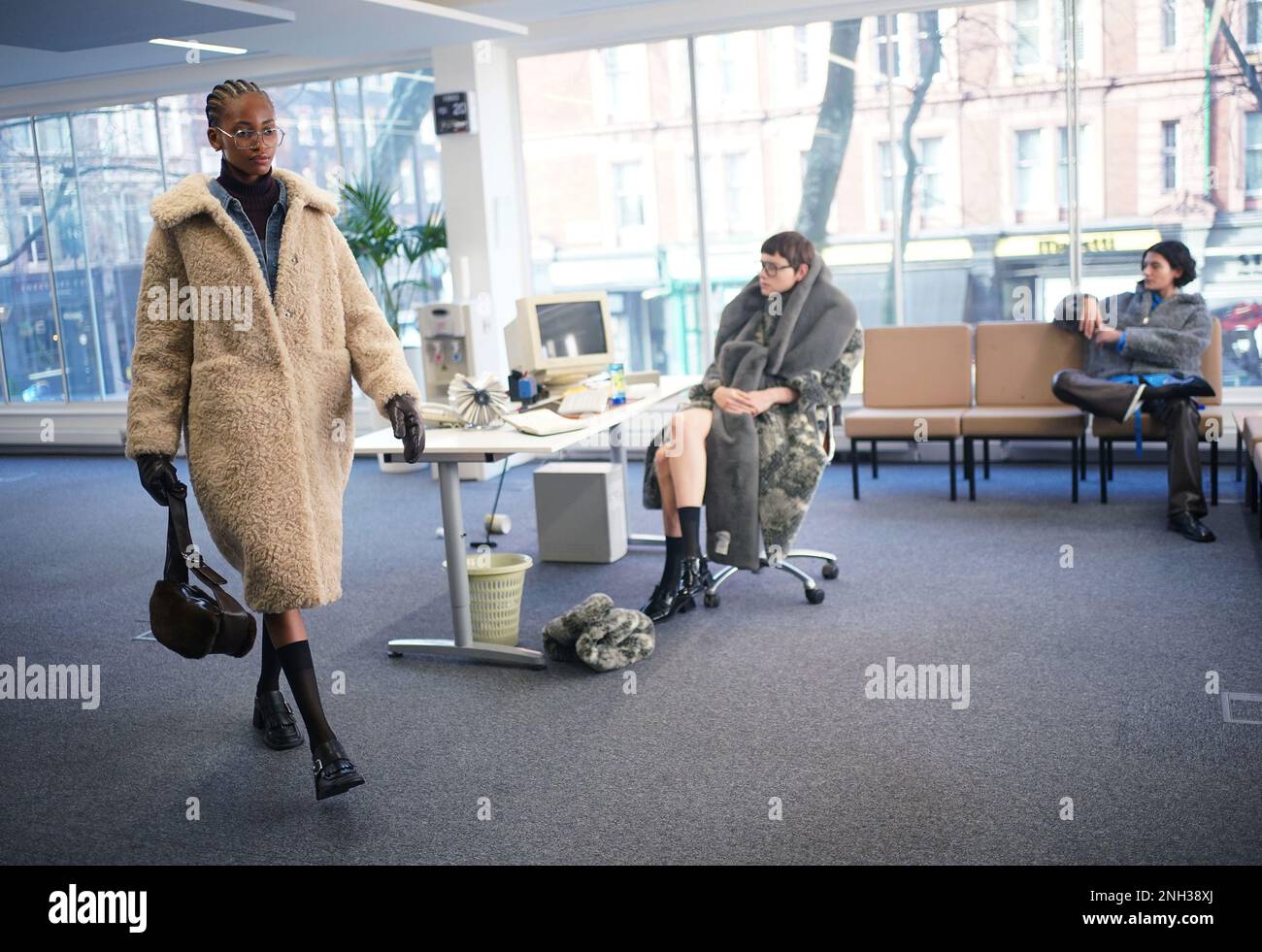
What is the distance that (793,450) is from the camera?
4465mm

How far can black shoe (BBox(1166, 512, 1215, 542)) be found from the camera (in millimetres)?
5090

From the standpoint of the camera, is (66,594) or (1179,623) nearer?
(1179,623)

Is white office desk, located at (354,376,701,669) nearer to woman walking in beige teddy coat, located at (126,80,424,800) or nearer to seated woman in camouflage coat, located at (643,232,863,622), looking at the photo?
seated woman in camouflage coat, located at (643,232,863,622)

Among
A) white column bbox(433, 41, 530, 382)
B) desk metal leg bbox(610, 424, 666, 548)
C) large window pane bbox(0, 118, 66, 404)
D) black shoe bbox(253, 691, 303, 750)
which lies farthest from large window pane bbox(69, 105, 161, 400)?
black shoe bbox(253, 691, 303, 750)

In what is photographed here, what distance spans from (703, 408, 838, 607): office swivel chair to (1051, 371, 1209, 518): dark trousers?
1.50m

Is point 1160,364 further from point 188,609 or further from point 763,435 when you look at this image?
point 188,609

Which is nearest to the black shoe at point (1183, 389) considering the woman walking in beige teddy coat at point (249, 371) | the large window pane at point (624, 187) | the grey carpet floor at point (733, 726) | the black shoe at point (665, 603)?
the grey carpet floor at point (733, 726)

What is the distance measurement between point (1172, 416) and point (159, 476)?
4258 millimetres
